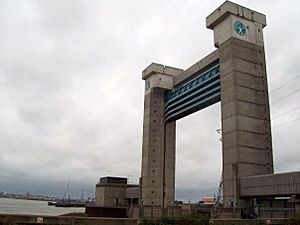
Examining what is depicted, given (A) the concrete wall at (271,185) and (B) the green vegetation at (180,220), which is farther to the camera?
(A) the concrete wall at (271,185)

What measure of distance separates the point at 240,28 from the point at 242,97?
14.8 meters

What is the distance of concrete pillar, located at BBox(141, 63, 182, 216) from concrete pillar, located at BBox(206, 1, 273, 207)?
3439cm

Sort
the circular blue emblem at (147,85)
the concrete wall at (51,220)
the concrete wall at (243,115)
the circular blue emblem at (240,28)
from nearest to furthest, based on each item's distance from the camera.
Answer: the concrete wall at (51,220), the concrete wall at (243,115), the circular blue emblem at (240,28), the circular blue emblem at (147,85)

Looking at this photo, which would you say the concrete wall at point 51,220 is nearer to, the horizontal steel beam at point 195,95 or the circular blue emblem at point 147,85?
the horizontal steel beam at point 195,95

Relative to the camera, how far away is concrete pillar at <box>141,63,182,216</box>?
99062 millimetres

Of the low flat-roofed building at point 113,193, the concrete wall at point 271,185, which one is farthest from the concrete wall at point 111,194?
the concrete wall at point 271,185

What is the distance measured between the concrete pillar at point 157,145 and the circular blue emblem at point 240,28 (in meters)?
36.9

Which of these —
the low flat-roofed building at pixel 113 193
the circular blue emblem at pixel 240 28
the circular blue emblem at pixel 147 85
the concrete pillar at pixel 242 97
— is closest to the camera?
the concrete pillar at pixel 242 97

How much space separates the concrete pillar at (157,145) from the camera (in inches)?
3900

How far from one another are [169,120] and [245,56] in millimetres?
38705

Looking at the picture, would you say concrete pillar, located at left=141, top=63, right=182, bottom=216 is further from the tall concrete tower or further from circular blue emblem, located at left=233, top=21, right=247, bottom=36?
circular blue emblem, located at left=233, top=21, right=247, bottom=36

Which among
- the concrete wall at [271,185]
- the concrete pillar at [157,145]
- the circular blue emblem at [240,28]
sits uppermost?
the circular blue emblem at [240,28]

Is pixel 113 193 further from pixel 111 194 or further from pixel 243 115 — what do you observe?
pixel 243 115

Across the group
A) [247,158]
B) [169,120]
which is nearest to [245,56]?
[247,158]
